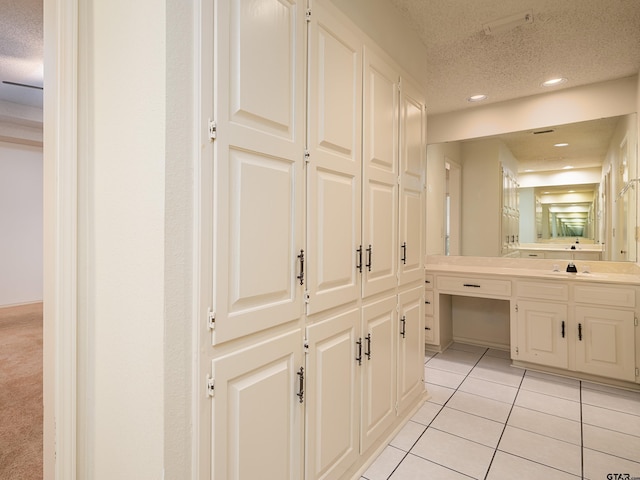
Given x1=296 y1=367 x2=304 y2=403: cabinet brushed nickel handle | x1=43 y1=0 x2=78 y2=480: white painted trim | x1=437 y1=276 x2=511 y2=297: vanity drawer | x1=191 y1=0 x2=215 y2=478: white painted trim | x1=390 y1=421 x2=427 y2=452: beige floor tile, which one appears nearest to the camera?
x1=191 y1=0 x2=215 y2=478: white painted trim

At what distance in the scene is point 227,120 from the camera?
1.07 meters

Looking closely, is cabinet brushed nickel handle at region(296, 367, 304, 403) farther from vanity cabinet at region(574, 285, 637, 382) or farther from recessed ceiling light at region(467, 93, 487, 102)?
recessed ceiling light at region(467, 93, 487, 102)

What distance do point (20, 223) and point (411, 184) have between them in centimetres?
608

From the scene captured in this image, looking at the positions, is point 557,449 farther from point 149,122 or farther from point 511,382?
point 149,122

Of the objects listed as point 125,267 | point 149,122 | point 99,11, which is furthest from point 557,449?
point 99,11

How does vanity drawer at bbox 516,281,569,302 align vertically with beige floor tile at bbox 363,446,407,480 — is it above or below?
above

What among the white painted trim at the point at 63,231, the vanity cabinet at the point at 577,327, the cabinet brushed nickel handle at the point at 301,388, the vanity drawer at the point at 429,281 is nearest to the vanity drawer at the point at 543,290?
the vanity cabinet at the point at 577,327

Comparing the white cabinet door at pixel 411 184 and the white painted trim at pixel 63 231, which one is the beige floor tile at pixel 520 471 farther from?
the white painted trim at pixel 63 231

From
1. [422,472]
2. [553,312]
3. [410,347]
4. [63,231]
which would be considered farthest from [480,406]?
[63,231]

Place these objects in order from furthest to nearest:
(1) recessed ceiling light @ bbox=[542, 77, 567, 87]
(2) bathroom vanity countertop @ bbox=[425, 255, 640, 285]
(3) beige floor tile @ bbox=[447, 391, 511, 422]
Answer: (1) recessed ceiling light @ bbox=[542, 77, 567, 87] → (2) bathroom vanity countertop @ bbox=[425, 255, 640, 285] → (3) beige floor tile @ bbox=[447, 391, 511, 422]

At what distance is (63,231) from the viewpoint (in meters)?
1.12

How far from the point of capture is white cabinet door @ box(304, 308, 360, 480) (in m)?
1.45

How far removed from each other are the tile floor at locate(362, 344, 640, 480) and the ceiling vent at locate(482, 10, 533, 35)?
2.68 meters

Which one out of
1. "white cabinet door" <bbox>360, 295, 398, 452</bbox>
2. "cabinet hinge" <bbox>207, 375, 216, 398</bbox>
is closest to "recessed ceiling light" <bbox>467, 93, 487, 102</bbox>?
"white cabinet door" <bbox>360, 295, 398, 452</bbox>
